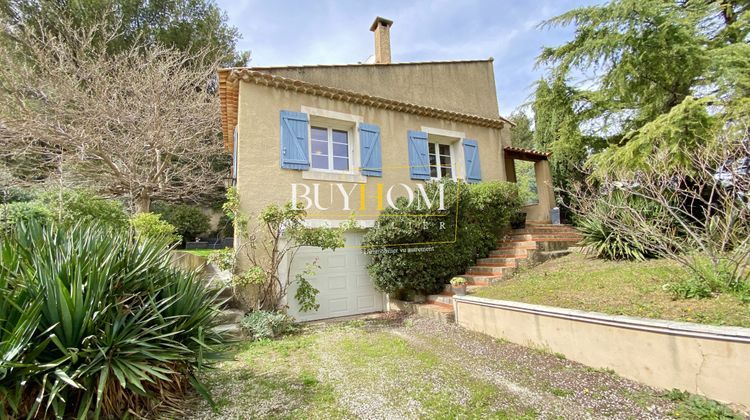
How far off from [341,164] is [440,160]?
3.75 meters

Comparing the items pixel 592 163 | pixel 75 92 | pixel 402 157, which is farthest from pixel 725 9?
pixel 75 92

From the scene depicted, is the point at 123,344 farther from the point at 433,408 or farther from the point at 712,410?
the point at 712,410

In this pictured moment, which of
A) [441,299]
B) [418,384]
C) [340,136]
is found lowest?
[418,384]

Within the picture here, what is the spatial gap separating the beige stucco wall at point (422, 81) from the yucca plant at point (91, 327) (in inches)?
257

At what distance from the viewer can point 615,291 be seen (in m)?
5.70

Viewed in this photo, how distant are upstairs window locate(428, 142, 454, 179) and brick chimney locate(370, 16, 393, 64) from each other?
405cm

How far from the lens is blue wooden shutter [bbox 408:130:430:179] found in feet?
33.2

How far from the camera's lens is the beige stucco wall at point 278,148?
25.9 ft

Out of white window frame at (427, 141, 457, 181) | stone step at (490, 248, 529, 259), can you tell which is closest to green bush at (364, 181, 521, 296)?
stone step at (490, 248, 529, 259)

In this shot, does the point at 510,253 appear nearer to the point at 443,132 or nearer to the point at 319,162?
the point at 443,132

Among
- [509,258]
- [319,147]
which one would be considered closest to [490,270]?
[509,258]

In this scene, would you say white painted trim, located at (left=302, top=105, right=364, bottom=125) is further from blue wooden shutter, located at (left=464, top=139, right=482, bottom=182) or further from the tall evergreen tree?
the tall evergreen tree

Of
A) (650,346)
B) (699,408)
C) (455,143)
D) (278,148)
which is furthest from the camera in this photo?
(455,143)

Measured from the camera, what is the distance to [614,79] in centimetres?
1016
